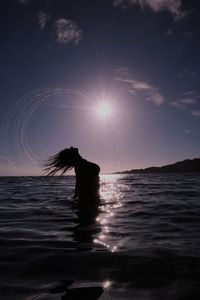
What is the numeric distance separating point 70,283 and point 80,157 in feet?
23.8

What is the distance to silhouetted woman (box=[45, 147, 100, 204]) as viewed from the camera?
10.9m

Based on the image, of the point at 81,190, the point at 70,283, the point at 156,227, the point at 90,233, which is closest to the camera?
the point at 70,283

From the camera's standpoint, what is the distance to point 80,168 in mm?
11109

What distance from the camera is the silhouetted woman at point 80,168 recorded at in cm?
1094

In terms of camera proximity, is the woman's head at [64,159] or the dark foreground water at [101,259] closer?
the dark foreground water at [101,259]

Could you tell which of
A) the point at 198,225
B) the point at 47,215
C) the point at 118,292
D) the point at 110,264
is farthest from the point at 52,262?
the point at 47,215

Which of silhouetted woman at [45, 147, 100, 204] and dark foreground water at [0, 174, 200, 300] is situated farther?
Answer: silhouetted woman at [45, 147, 100, 204]

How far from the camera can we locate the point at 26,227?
8.17m

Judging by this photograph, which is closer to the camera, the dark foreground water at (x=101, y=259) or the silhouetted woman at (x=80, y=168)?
the dark foreground water at (x=101, y=259)

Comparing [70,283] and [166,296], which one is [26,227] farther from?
[166,296]

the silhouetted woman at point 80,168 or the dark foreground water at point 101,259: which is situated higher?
the silhouetted woman at point 80,168

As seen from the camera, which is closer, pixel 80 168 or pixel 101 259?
pixel 101 259

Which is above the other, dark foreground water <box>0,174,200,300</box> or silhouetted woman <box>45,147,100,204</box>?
silhouetted woman <box>45,147,100,204</box>

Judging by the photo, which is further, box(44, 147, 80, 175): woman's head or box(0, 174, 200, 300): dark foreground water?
box(44, 147, 80, 175): woman's head
